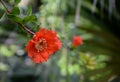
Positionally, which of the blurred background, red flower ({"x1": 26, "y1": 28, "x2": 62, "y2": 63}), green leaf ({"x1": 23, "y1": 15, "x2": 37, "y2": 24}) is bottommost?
red flower ({"x1": 26, "y1": 28, "x2": 62, "y2": 63})

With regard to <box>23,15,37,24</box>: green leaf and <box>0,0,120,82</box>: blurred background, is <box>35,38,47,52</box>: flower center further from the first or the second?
<box>0,0,120,82</box>: blurred background

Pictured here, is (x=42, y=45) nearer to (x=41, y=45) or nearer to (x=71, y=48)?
(x=41, y=45)

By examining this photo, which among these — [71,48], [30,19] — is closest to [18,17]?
[30,19]

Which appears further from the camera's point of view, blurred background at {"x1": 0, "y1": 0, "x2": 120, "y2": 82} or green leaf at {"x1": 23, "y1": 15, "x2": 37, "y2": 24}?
blurred background at {"x1": 0, "y1": 0, "x2": 120, "y2": 82}

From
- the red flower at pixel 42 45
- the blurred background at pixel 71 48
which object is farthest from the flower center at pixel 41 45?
the blurred background at pixel 71 48

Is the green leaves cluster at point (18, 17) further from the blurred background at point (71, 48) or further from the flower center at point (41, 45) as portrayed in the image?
the blurred background at point (71, 48)

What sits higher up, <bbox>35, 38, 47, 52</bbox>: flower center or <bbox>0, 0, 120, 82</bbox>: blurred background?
<bbox>0, 0, 120, 82</bbox>: blurred background

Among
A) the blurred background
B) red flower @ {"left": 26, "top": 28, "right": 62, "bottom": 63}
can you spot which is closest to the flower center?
red flower @ {"left": 26, "top": 28, "right": 62, "bottom": 63}
